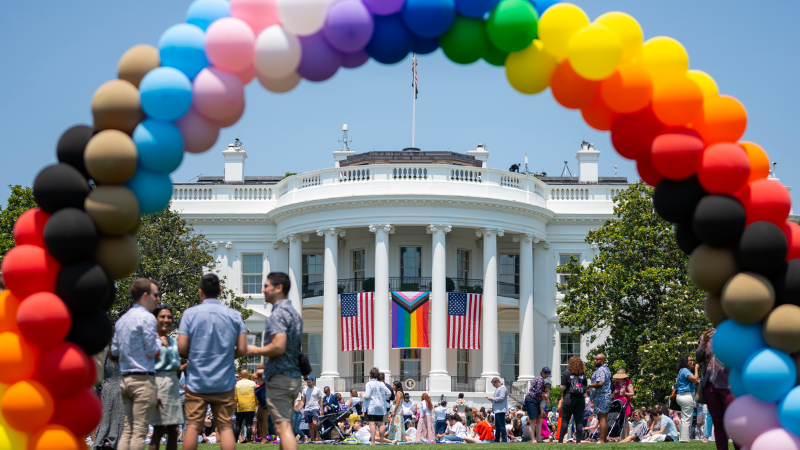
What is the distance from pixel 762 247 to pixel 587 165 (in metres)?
38.8

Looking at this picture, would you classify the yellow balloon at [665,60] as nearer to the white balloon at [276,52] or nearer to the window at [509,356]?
the white balloon at [276,52]

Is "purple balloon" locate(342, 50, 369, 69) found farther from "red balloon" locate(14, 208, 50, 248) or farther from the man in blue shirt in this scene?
"red balloon" locate(14, 208, 50, 248)

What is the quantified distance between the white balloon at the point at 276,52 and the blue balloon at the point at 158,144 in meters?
1.15

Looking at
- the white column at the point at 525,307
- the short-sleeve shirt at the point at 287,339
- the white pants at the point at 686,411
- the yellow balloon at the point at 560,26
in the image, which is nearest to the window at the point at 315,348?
the white column at the point at 525,307

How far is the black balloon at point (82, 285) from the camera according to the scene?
967 cm

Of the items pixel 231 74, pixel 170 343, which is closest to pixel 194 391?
pixel 170 343

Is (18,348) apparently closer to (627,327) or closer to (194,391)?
(194,391)

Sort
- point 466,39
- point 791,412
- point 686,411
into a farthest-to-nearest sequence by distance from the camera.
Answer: point 686,411 → point 466,39 → point 791,412

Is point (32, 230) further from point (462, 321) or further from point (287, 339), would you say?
point (462, 321)

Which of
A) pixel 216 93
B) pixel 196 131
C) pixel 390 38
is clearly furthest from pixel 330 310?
pixel 216 93

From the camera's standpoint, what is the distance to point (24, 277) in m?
9.67

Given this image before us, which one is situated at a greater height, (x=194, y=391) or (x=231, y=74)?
(x=231, y=74)

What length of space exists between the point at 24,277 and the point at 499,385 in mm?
14990

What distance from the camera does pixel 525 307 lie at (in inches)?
1574
